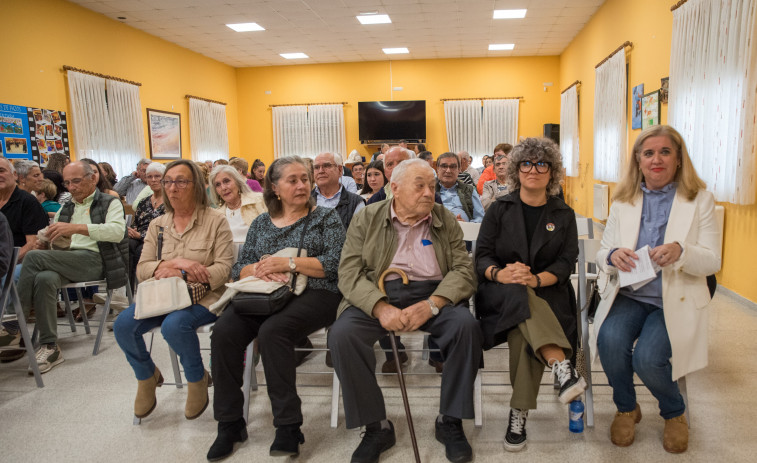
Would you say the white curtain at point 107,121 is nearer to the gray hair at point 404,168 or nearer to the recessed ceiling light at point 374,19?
the recessed ceiling light at point 374,19

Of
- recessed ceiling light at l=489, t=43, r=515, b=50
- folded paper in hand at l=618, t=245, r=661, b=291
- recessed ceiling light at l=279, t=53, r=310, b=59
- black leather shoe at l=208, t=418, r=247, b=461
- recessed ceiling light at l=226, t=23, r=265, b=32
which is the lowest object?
black leather shoe at l=208, t=418, r=247, b=461

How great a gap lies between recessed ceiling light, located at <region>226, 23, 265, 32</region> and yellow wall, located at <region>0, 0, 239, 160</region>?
5.55 ft

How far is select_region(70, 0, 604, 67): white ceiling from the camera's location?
800cm

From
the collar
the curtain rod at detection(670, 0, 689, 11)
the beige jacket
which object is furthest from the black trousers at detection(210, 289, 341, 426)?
the curtain rod at detection(670, 0, 689, 11)

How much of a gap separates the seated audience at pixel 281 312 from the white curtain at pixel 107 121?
6.37 m

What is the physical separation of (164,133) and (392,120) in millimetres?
5161

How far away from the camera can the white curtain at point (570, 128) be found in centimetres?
1014

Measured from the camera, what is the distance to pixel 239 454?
223 centimetres

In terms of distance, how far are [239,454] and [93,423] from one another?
89 centimetres

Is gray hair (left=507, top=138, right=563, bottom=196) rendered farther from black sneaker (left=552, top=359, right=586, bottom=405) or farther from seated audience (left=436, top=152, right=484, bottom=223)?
seated audience (left=436, top=152, right=484, bottom=223)

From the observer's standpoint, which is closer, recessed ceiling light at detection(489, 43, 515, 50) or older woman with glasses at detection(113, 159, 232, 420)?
older woman with glasses at detection(113, 159, 232, 420)

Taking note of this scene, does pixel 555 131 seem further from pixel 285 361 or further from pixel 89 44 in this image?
pixel 285 361

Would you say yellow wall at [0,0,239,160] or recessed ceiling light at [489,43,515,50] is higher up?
recessed ceiling light at [489,43,515,50]

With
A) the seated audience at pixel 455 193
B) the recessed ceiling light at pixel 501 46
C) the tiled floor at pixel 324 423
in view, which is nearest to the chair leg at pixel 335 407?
the tiled floor at pixel 324 423
